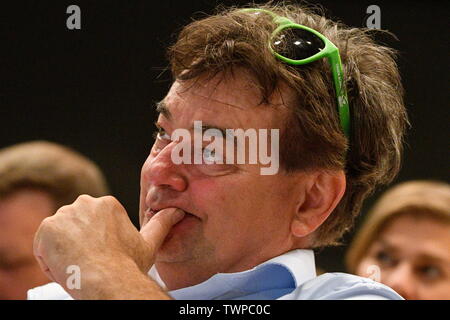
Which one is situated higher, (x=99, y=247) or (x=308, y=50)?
(x=308, y=50)

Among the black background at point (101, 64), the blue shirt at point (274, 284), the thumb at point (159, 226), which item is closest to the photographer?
the thumb at point (159, 226)

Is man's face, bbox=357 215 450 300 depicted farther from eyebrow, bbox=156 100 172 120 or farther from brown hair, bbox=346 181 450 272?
eyebrow, bbox=156 100 172 120

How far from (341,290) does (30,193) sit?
1.32 metres

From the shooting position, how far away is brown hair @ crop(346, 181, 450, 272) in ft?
8.81

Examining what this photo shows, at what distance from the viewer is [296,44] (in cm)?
185

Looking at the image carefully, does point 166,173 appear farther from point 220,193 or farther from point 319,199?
point 319,199

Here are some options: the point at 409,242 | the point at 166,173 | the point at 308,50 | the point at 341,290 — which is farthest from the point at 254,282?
the point at 409,242

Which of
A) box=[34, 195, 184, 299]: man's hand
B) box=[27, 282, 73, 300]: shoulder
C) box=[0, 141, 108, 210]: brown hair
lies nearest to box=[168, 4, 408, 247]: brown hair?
box=[34, 195, 184, 299]: man's hand

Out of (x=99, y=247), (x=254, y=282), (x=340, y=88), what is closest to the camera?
(x=99, y=247)

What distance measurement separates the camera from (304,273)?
1.77 metres

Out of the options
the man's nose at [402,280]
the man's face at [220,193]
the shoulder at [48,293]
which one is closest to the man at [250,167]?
the man's face at [220,193]

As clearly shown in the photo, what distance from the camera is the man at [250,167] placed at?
1708mm

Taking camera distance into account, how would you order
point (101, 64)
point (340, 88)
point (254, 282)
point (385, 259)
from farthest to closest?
point (101, 64), point (385, 259), point (340, 88), point (254, 282)

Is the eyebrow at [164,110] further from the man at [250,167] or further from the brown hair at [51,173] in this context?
the brown hair at [51,173]
